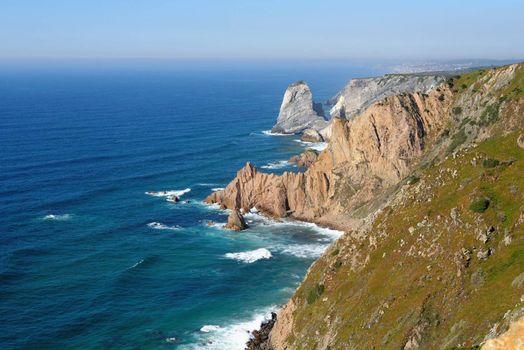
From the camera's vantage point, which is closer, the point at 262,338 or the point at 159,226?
the point at 262,338

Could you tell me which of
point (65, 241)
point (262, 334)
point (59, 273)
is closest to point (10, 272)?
point (59, 273)

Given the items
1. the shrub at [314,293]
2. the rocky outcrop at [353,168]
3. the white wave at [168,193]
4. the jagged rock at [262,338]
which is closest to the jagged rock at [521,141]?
the shrub at [314,293]

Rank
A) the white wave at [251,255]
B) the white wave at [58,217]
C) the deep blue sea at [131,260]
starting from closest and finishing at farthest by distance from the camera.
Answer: the deep blue sea at [131,260]
the white wave at [251,255]
the white wave at [58,217]

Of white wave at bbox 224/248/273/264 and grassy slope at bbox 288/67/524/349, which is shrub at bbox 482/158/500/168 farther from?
white wave at bbox 224/248/273/264

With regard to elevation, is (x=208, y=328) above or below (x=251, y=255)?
below

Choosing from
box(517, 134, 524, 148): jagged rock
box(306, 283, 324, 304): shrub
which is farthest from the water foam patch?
box(517, 134, 524, 148): jagged rock

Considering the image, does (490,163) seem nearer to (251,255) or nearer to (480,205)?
(480,205)

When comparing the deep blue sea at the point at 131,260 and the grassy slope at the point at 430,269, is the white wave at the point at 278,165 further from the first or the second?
the grassy slope at the point at 430,269

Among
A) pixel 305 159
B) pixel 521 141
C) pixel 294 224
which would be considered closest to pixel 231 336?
pixel 521 141
